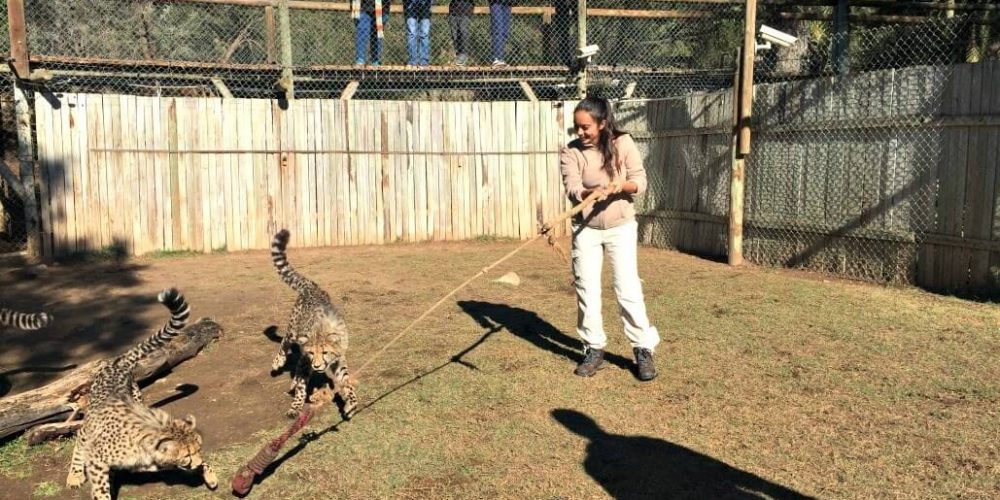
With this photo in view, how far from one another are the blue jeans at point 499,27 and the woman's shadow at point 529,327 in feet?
19.4

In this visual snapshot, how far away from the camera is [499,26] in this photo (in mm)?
13133

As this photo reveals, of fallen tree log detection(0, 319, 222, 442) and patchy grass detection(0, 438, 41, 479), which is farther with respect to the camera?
fallen tree log detection(0, 319, 222, 442)

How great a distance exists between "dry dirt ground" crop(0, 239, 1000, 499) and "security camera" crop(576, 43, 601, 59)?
16.0ft

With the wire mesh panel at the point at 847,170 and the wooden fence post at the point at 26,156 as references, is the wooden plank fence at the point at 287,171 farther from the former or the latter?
the wire mesh panel at the point at 847,170

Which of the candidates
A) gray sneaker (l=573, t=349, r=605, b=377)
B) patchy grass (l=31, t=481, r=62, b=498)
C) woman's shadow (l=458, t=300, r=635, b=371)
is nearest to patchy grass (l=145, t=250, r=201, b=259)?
woman's shadow (l=458, t=300, r=635, b=371)

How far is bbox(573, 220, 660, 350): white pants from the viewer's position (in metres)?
5.80

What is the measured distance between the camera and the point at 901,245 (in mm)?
8930

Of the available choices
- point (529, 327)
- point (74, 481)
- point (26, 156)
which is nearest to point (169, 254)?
point (26, 156)

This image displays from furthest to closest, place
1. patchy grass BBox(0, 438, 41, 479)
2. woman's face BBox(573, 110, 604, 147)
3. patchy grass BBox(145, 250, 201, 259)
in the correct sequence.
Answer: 1. patchy grass BBox(145, 250, 201, 259)
2. woman's face BBox(573, 110, 604, 147)
3. patchy grass BBox(0, 438, 41, 479)

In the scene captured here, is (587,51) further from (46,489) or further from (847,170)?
(46,489)

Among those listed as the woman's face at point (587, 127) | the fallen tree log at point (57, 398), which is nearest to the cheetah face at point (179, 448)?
the fallen tree log at point (57, 398)

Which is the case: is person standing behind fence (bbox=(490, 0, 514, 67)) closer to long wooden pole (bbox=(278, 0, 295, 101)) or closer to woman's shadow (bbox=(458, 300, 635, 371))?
long wooden pole (bbox=(278, 0, 295, 101))

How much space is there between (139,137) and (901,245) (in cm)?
1045

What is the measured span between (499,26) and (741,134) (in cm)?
473
